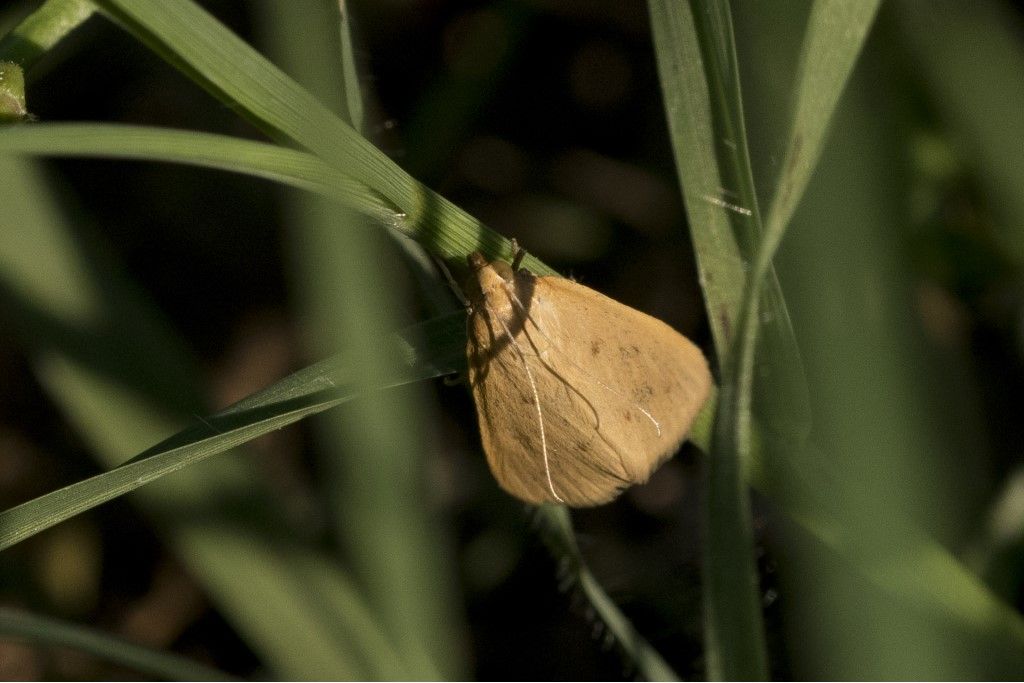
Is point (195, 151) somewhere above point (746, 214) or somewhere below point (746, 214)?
above

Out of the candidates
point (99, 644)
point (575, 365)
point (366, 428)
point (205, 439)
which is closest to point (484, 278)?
point (575, 365)

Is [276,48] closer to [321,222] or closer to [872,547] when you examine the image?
[321,222]

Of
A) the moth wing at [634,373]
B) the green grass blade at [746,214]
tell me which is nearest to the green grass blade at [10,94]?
the moth wing at [634,373]

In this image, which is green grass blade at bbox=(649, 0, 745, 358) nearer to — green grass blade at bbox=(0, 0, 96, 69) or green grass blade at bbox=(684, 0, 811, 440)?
green grass blade at bbox=(684, 0, 811, 440)

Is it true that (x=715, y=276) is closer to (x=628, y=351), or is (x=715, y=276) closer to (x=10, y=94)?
(x=628, y=351)

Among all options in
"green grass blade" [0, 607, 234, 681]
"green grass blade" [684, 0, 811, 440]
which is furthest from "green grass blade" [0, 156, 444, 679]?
"green grass blade" [684, 0, 811, 440]
